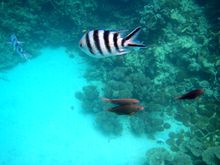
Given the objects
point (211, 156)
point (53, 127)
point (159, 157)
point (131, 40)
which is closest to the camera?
point (131, 40)

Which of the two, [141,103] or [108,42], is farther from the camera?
[141,103]

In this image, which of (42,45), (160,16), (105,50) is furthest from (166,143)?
(42,45)

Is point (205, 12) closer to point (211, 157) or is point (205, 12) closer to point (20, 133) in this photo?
point (211, 157)

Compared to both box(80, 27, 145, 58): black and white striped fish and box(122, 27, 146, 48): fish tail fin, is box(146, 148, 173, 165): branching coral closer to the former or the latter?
box(80, 27, 145, 58): black and white striped fish

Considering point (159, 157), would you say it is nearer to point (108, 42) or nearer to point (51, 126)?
point (51, 126)

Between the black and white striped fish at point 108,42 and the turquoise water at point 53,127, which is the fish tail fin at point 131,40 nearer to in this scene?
the black and white striped fish at point 108,42

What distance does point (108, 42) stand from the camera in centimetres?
255

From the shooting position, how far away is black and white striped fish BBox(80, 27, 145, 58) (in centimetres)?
248

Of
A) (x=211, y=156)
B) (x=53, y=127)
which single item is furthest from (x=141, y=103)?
(x=53, y=127)

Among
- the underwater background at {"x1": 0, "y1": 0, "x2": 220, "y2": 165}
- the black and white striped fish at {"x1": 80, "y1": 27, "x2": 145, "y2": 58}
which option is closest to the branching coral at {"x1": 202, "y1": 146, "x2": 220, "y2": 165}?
the underwater background at {"x1": 0, "y1": 0, "x2": 220, "y2": 165}

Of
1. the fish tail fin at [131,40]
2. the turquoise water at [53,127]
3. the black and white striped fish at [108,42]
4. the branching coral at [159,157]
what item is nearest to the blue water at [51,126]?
the turquoise water at [53,127]

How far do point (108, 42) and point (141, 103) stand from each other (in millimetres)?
6516

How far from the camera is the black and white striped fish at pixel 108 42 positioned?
248 cm

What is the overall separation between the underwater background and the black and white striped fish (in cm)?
530
